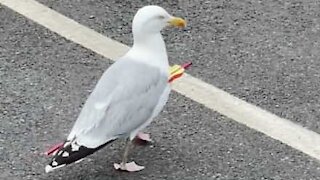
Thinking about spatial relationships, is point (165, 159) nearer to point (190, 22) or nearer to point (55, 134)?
point (55, 134)

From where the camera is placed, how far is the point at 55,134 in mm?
3980

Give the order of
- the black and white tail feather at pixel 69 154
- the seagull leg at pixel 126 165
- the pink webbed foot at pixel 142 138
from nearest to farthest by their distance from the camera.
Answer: the black and white tail feather at pixel 69 154
the seagull leg at pixel 126 165
the pink webbed foot at pixel 142 138

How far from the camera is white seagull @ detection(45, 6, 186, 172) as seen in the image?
3.54 meters

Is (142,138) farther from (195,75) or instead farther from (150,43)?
(195,75)

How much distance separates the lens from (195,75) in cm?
445

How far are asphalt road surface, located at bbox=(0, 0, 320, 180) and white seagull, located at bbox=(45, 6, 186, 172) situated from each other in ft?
0.75

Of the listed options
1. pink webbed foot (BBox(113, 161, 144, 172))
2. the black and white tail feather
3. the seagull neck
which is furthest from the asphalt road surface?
the seagull neck

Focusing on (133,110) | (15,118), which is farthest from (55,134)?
(133,110)

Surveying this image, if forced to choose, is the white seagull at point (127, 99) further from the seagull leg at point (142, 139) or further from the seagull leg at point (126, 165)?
the seagull leg at point (142, 139)

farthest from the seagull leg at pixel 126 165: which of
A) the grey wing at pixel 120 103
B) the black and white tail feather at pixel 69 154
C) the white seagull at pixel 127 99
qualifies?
the black and white tail feather at pixel 69 154

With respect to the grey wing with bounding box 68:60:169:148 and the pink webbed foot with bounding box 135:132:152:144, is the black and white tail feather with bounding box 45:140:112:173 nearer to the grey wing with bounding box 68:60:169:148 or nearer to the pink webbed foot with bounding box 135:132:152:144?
the grey wing with bounding box 68:60:169:148

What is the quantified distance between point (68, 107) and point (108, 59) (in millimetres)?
487

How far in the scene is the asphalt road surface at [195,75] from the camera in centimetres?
380

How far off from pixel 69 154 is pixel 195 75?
3.77ft
